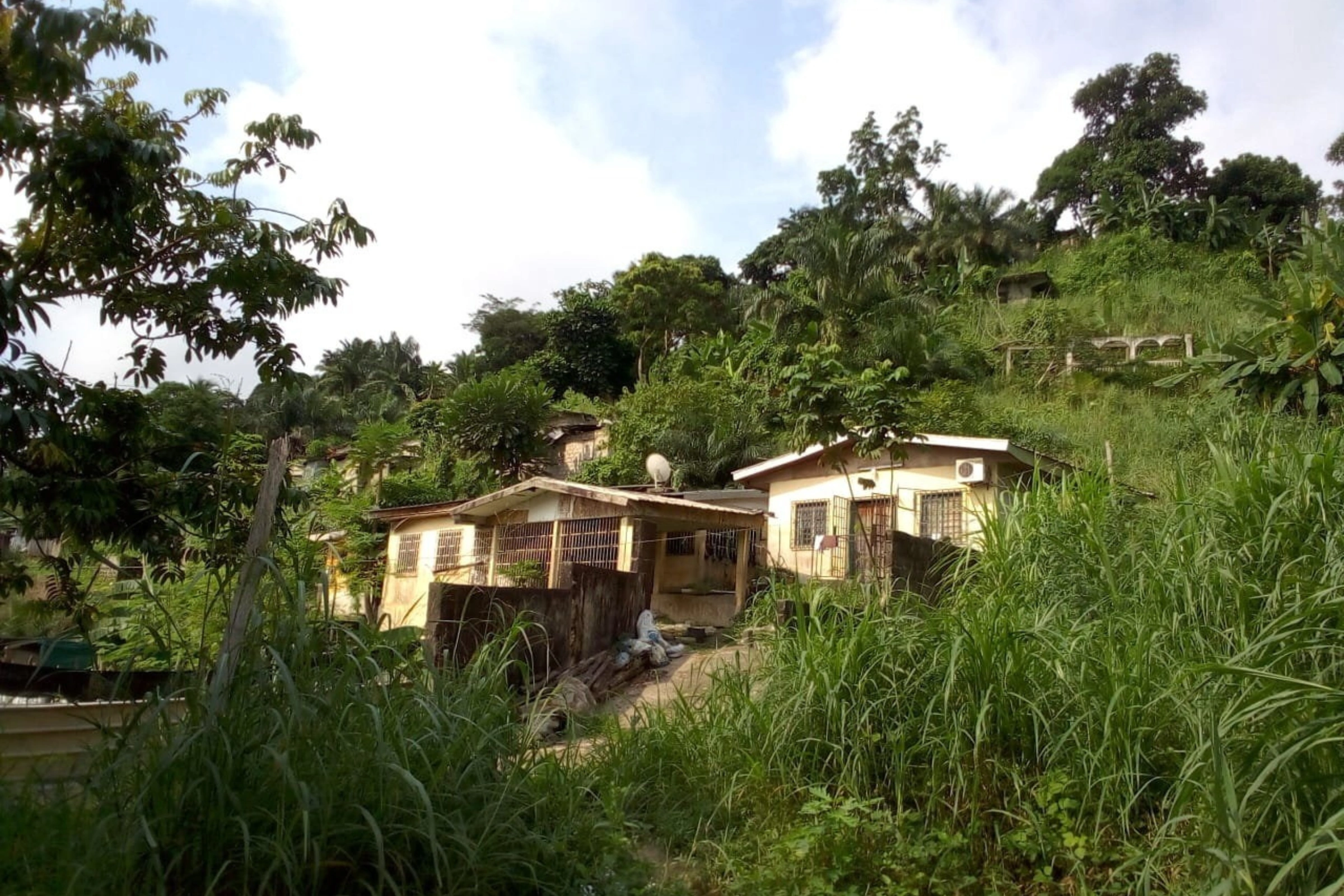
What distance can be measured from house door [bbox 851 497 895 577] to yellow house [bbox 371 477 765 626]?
1.88 m

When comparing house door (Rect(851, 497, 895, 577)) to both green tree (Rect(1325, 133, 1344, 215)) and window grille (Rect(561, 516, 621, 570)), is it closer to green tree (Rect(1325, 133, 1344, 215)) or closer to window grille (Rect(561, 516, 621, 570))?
window grille (Rect(561, 516, 621, 570))

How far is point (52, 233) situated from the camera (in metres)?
4.75

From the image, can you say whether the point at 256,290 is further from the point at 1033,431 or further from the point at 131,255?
the point at 1033,431

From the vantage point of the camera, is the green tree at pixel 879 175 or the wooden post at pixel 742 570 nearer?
the wooden post at pixel 742 570

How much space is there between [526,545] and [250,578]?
12.7 metres

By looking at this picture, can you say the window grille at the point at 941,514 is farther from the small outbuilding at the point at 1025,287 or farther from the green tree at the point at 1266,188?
the green tree at the point at 1266,188

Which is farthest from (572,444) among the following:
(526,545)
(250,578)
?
(250,578)

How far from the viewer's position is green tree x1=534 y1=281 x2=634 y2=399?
3488 centimetres

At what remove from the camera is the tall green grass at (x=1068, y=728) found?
3117mm

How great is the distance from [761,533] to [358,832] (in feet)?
45.4

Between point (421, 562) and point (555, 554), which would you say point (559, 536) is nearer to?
point (555, 554)

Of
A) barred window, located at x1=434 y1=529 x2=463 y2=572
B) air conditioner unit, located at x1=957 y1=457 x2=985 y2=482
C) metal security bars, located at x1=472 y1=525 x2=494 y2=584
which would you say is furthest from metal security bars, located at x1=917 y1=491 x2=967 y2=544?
barred window, located at x1=434 y1=529 x2=463 y2=572

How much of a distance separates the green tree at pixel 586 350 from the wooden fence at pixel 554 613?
24.2 meters

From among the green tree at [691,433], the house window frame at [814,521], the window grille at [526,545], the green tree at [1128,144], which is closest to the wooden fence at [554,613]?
the window grille at [526,545]
